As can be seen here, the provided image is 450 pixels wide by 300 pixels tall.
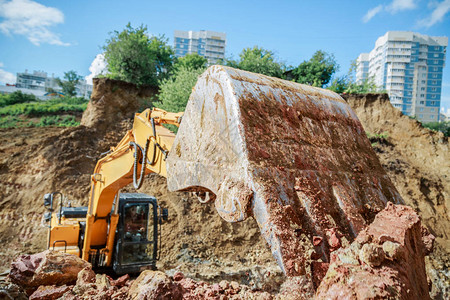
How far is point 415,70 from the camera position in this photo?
6475cm

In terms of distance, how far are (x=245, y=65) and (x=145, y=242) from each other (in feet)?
34.3

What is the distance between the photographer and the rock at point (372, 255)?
5.06 feet

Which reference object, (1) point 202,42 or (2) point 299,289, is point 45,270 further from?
(1) point 202,42

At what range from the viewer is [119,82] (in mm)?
15031

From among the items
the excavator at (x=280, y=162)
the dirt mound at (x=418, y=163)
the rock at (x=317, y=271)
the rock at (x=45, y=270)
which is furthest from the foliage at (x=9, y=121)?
the rock at (x=317, y=271)

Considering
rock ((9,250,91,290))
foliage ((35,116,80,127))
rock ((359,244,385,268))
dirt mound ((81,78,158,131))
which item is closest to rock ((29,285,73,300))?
rock ((9,250,91,290))

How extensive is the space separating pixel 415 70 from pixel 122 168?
74.0 metres

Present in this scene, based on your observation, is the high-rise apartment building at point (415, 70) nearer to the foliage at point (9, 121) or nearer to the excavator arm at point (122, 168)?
the foliage at point (9, 121)

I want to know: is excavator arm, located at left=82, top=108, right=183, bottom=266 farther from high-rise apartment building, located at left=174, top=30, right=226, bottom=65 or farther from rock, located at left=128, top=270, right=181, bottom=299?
high-rise apartment building, located at left=174, top=30, right=226, bottom=65

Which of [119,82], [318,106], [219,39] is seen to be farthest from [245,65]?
[219,39]

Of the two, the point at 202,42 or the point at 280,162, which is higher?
the point at 202,42

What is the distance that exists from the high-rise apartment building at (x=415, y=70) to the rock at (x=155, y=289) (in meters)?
70.0

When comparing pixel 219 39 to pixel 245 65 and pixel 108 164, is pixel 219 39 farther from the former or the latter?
pixel 108 164

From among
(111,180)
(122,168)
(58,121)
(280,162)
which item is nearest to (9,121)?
(58,121)
